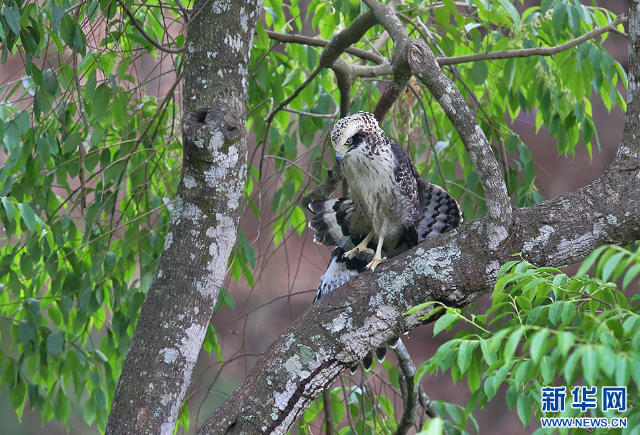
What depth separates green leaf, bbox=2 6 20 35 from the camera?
1566mm

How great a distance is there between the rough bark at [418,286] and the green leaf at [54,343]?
3.90 feet

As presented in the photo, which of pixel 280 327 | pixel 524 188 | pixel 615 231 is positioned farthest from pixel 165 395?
pixel 280 327

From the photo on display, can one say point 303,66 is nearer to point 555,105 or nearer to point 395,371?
point 555,105

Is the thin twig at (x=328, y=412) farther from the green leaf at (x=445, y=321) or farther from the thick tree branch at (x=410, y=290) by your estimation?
the green leaf at (x=445, y=321)

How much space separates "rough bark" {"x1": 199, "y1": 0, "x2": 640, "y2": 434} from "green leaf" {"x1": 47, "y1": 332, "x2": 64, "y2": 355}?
1.19m

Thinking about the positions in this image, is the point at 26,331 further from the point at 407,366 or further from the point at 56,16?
the point at 407,366

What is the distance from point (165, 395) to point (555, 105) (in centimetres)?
220

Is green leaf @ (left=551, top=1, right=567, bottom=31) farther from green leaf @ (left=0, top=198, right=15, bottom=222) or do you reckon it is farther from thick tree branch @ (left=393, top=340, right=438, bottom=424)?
green leaf @ (left=0, top=198, right=15, bottom=222)

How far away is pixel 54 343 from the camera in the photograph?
8.14ft

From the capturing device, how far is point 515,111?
117 inches

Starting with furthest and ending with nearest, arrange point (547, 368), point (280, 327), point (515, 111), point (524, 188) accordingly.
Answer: point (280, 327) < point (515, 111) < point (524, 188) < point (547, 368)

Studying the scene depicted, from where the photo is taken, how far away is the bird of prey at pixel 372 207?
228cm

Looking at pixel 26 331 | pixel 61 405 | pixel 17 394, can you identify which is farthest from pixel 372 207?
pixel 17 394

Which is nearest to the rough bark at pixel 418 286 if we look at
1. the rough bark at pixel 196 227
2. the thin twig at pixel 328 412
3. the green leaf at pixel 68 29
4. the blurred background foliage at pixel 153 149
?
the rough bark at pixel 196 227
